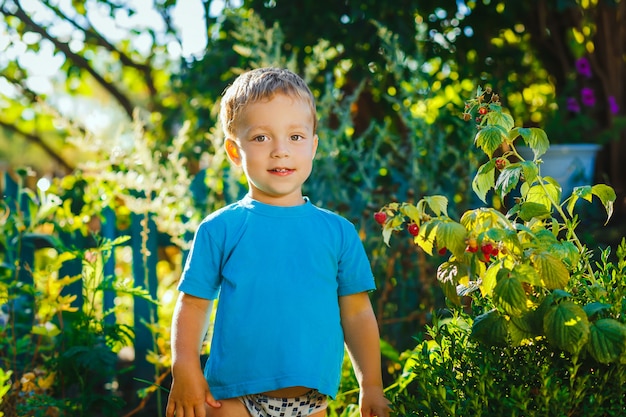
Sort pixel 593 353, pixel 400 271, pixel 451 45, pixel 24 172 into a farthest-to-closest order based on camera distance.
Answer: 1. pixel 451 45
2. pixel 400 271
3. pixel 24 172
4. pixel 593 353

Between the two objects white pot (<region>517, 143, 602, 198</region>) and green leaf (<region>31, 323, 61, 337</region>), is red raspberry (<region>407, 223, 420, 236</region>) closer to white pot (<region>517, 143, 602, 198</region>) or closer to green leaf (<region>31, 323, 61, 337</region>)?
green leaf (<region>31, 323, 61, 337</region>)

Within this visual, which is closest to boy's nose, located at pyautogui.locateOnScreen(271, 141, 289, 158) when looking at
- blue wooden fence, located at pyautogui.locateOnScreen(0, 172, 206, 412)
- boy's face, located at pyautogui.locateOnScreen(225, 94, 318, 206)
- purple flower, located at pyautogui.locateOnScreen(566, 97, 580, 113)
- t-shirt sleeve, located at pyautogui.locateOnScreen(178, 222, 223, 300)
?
boy's face, located at pyautogui.locateOnScreen(225, 94, 318, 206)

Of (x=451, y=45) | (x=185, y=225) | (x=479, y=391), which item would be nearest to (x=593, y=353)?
(x=479, y=391)

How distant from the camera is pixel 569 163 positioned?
4.43 metres

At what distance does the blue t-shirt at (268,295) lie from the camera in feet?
5.75

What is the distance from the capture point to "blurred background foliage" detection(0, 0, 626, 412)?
11.6 ft

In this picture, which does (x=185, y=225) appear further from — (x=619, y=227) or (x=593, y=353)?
(x=619, y=227)

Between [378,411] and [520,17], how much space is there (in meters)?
3.92

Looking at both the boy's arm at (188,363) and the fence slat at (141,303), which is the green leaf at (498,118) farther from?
the fence slat at (141,303)

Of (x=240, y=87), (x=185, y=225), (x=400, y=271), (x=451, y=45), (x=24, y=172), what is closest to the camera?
(x=240, y=87)

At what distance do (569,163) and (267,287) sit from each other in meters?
3.14

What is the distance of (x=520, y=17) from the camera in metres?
5.12

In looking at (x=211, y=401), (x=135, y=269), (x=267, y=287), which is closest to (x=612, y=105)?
(x=135, y=269)

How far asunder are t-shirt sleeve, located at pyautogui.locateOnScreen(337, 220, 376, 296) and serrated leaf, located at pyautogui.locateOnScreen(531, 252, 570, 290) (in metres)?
0.41
